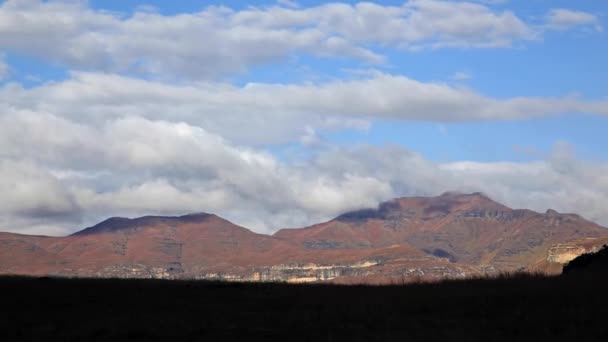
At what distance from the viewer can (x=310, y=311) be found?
102ft

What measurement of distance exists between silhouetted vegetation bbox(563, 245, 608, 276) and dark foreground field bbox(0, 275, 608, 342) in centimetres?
488

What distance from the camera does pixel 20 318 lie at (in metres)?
29.2

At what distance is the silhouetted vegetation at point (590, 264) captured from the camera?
43062mm

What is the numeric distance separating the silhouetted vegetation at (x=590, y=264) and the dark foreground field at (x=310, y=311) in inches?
192

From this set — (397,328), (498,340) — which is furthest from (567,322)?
(397,328)

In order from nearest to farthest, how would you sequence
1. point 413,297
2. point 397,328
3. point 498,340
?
point 498,340 → point 397,328 → point 413,297

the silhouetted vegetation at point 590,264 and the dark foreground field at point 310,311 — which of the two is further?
the silhouetted vegetation at point 590,264

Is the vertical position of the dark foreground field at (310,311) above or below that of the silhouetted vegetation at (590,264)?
below

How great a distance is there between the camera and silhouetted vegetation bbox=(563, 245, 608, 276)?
43062 millimetres

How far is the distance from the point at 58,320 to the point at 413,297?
14.5 meters

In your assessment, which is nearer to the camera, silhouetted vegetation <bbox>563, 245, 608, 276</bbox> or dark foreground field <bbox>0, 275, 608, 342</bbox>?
dark foreground field <bbox>0, 275, 608, 342</bbox>

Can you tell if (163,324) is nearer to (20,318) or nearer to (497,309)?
(20,318)

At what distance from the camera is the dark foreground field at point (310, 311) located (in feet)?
86.2

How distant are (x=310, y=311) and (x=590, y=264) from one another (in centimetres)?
2292
